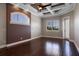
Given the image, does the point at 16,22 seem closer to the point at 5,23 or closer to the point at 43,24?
the point at 5,23

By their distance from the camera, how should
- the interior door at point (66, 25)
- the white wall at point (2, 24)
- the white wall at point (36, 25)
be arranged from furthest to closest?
the white wall at point (2, 24) < the white wall at point (36, 25) < the interior door at point (66, 25)

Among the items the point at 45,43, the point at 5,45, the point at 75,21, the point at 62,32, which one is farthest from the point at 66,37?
the point at 5,45

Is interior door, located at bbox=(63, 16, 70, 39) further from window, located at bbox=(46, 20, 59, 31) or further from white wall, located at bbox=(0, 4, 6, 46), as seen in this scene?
white wall, located at bbox=(0, 4, 6, 46)

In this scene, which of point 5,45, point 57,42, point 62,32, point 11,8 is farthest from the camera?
point 11,8

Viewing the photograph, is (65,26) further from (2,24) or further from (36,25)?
(2,24)

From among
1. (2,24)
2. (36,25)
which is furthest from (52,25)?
(2,24)

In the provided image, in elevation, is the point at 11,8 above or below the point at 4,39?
above

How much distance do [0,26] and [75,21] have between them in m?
2.68

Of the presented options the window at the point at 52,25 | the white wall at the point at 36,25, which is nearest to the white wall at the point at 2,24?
the white wall at the point at 36,25

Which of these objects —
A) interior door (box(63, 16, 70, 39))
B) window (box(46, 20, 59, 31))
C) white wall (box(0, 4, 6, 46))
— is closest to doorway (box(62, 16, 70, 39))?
interior door (box(63, 16, 70, 39))

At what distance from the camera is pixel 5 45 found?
3934mm

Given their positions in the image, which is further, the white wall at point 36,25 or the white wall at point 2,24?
the white wall at point 2,24

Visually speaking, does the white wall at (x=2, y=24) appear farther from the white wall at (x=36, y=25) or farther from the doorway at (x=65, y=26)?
the doorway at (x=65, y=26)

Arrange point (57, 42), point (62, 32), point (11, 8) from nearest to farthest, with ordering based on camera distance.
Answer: point (62, 32) → point (57, 42) → point (11, 8)
